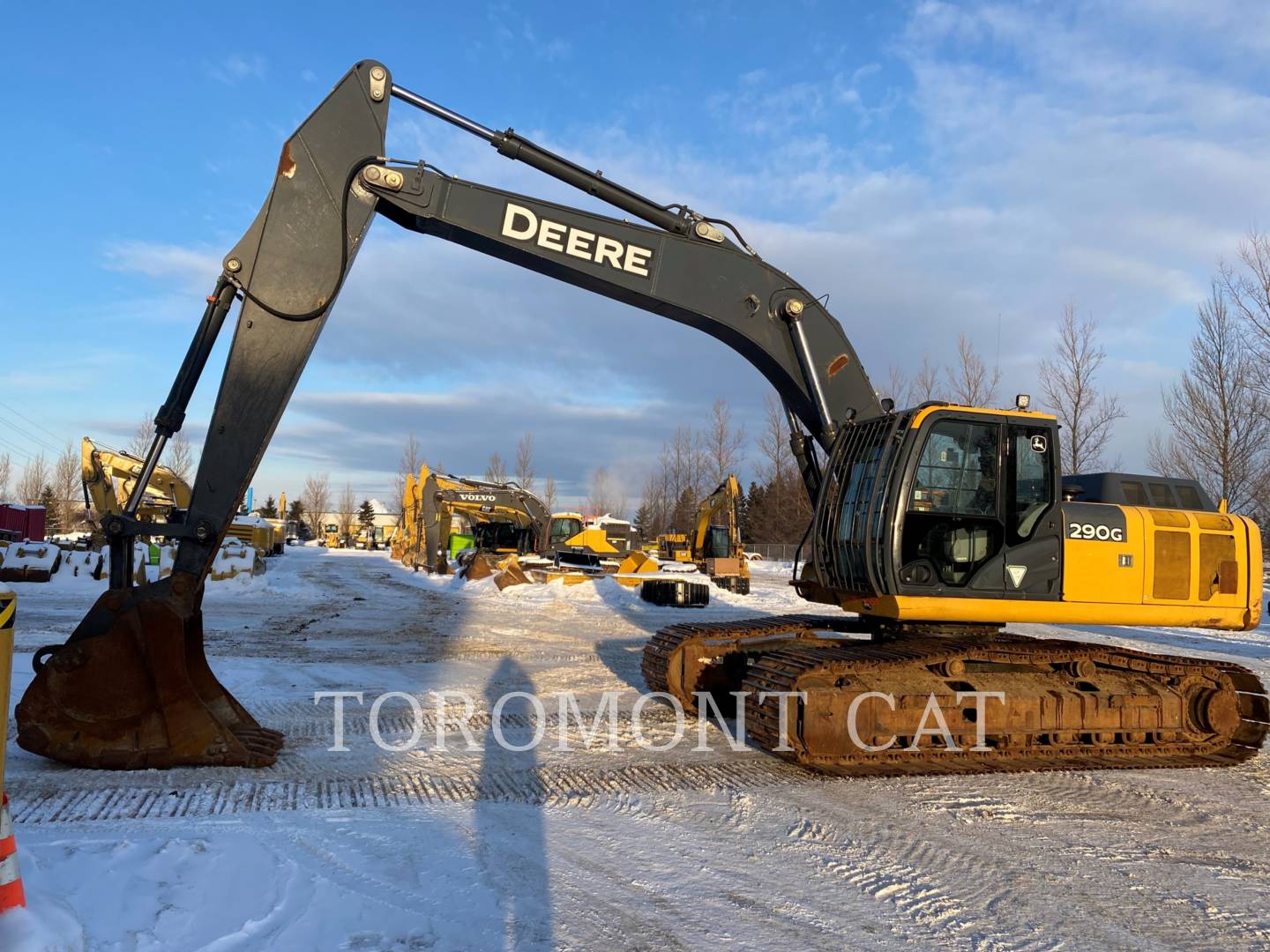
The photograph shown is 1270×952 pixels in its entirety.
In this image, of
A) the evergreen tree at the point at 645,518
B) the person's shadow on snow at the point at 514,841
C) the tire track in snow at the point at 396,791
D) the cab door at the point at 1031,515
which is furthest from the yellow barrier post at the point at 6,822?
the evergreen tree at the point at 645,518

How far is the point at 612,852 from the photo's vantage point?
4.65 meters

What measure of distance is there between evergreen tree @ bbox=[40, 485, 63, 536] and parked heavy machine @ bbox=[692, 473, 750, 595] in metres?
42.3

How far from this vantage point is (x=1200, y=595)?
7.23 m

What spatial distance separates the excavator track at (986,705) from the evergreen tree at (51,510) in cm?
5660

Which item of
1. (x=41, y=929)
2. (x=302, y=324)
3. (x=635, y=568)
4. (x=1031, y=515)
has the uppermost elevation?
(x=302, y=324)

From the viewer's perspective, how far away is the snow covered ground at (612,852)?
3.74 metres

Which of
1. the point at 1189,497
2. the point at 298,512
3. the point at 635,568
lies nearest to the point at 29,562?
the point at 635,568

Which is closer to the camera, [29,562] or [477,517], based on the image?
[29,562]

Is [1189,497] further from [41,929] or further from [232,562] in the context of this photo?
[232,562]

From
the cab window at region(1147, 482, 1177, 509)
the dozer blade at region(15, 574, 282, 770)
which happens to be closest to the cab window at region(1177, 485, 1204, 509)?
the cab window at region(1147, 482, 1177, 509)

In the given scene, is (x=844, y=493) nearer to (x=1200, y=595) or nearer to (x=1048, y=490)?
(x=1048, y=490)

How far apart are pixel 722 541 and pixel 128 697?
23.4 metres

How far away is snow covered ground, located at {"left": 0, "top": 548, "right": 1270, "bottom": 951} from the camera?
3744 millimetres

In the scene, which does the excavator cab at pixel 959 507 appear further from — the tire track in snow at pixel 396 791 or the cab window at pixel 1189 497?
the cab window at pixel 1189 497
